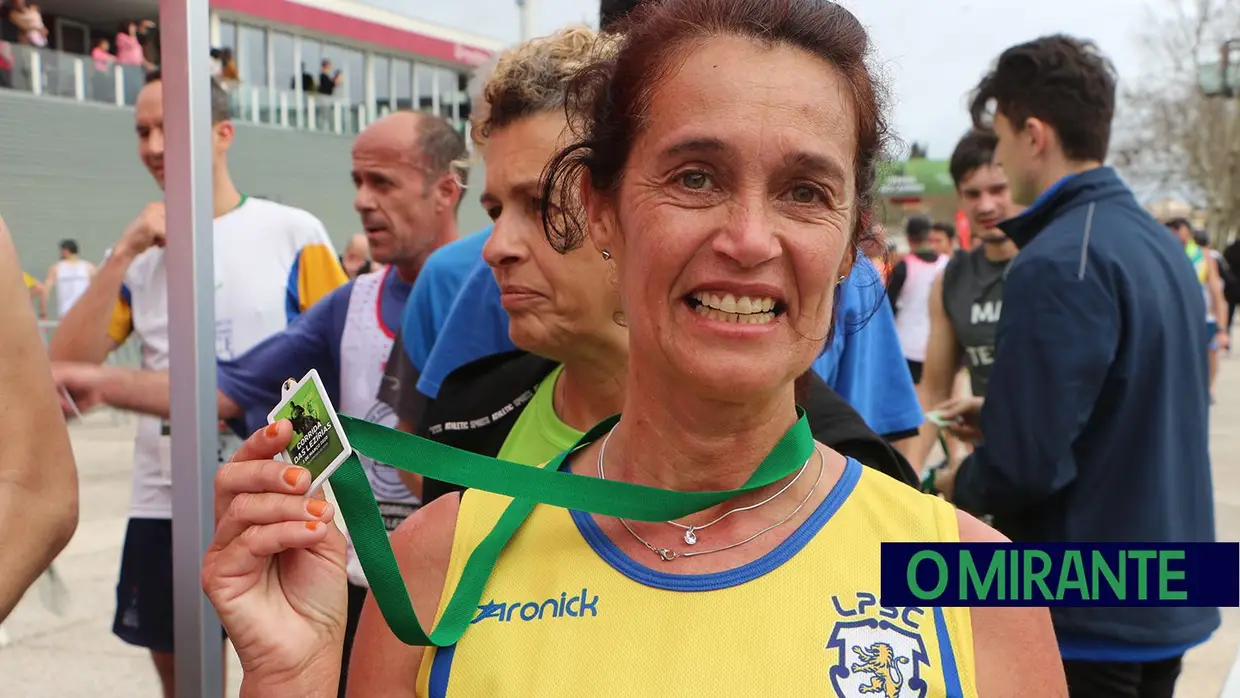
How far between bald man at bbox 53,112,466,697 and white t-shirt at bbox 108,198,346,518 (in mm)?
292

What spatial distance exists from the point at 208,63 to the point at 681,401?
1095mm

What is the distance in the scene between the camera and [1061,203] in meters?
2.93

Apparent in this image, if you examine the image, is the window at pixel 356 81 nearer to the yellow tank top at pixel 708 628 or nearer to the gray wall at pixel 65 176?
the gray wall at pixel 65 176

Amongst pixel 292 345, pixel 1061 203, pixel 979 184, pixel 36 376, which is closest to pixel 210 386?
pixel 36 376

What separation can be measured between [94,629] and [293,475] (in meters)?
3.90

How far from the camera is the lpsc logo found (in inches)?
54.9

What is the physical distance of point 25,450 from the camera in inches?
66.6

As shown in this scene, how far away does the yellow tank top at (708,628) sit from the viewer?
1.33 m

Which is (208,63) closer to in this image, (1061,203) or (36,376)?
(36,376)

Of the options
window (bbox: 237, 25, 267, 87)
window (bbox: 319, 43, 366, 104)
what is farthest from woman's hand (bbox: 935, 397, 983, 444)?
window (bbox: 319, 43, 366, 104)

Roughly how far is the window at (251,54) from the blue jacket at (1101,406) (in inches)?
105

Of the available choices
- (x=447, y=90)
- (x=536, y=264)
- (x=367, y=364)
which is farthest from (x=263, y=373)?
(x=447, y=90)

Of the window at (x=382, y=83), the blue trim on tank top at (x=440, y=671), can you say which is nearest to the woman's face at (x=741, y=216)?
the blue trim on tank top at (x=440, y=671)

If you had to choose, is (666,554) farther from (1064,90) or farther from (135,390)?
(1064,90)
